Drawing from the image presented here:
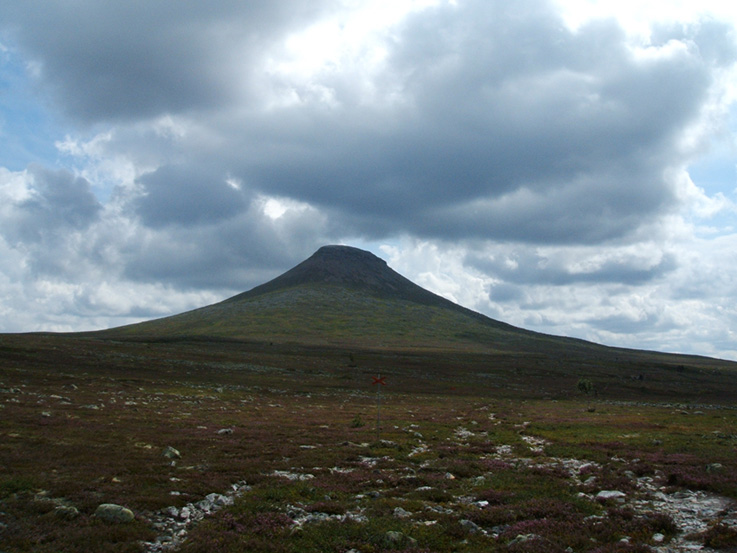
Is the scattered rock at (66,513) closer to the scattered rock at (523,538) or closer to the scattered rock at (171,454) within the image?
the scattered rock at (171,454)

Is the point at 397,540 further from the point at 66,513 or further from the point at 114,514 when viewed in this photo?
the point at 66,513

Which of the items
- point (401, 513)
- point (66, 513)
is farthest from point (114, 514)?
point (401, 513)

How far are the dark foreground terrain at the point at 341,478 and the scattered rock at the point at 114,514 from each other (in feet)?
0.22

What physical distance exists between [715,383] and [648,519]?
150 m

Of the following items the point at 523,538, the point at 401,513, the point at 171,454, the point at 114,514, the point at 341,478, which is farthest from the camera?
the point at 171,454

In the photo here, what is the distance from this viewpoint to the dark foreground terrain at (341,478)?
1256 centimetres

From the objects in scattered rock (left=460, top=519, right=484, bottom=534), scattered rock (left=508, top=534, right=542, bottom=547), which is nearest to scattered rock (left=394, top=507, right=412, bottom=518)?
scattered rock (left=460, top=519, right=484, bottom=534)

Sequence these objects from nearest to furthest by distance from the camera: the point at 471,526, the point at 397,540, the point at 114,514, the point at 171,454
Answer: the point at 397,540 → the point at 114,514 → the point at 471,526 → the point at 171,454

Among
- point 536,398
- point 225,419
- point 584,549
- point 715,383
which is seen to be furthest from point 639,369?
point 584,549

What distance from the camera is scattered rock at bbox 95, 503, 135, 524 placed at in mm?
13000

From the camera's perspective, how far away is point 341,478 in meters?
Answer: 19.3

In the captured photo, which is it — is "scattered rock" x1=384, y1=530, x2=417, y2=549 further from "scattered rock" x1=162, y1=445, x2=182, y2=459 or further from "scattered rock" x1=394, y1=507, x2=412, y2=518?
"scattered rock" x1=162, y1=445, x2=182, y2=459

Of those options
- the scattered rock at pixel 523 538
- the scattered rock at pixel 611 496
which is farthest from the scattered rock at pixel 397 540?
the scattered rock at pixel 611 496

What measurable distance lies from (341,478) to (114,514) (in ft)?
28.5
